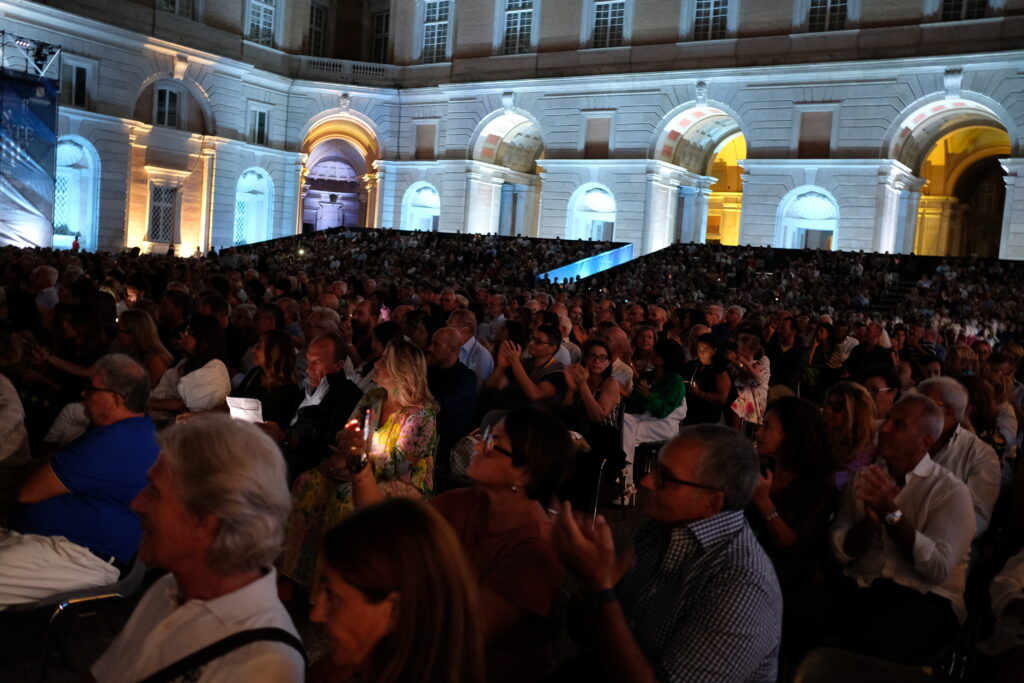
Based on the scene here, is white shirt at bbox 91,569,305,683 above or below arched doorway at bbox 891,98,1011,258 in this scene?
below

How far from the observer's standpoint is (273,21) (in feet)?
111

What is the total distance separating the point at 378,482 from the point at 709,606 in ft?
7.87

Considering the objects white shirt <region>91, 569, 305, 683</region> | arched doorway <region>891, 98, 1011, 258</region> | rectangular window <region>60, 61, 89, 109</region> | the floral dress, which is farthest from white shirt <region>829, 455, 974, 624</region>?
arched doorway <region>891, 98, 1011, 258</region>

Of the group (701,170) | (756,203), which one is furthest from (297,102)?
(756,203)

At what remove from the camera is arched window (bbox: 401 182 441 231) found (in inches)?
1358

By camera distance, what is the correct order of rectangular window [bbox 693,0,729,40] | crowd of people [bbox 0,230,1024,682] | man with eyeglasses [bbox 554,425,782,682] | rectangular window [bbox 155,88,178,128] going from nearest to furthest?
1. crowd of people [bbox 0,230,1024,682]
2. man with eyeglasses [bbox 554,425,782,682]
3. rectangular window [bbox 693,0,729,40]
4. rectangular window [bbox 155,88,178,128]

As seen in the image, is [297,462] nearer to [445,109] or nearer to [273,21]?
[445,109]

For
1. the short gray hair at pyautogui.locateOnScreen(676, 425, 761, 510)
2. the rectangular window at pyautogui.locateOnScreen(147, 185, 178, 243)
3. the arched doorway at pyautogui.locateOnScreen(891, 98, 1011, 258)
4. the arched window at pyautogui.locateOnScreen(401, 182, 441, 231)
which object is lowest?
the short gray hair at pyautogui.locateOnScreen(676, 425, 761, 510)

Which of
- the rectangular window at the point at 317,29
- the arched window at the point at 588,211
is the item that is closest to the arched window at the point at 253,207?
the rectangular window at the point at 317,29

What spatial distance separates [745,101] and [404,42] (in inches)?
538

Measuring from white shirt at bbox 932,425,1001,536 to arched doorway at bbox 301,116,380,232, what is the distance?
3271 centimetres

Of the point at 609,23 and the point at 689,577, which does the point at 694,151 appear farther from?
the point at 689,577

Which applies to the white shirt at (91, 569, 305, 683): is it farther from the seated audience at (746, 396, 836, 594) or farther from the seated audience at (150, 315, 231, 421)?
the seated audience at (150, 315, 231, 421)

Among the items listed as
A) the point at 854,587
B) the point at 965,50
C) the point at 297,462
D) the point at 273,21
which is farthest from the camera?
the point at 273,21
